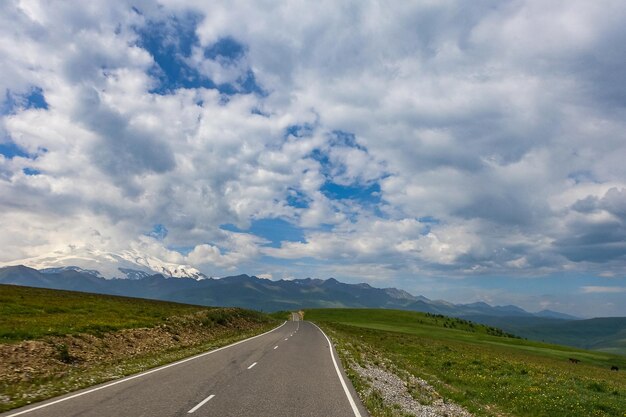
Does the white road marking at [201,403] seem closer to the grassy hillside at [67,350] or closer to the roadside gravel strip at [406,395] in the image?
the grassy hillside at [67,350]

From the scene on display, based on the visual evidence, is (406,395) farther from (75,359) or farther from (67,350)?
(67,350)

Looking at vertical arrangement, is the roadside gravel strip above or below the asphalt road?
below

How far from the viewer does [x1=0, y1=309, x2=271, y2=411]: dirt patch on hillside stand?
48.0 feet

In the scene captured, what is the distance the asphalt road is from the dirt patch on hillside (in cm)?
154

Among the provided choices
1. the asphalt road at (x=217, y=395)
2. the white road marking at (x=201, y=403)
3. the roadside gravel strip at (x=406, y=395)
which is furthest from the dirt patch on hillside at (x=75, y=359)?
the roadside gravel strip at (x=406, y=395)

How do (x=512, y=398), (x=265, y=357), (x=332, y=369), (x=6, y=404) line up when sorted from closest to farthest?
(x=6, y=404), (x=512, y=398), (x=332, y=369), (x=265, y=357)

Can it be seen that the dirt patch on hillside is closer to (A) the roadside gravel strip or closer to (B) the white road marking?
(B) the white road marking

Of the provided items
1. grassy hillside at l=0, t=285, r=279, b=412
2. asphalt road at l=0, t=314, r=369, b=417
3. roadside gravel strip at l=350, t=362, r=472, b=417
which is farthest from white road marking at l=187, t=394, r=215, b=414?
roadside gravel strip at l=350, t=362, r=472, b=417

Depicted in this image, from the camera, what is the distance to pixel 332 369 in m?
21.4

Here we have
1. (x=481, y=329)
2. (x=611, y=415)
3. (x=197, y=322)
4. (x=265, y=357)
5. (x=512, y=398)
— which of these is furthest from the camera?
(x=481, y=329)

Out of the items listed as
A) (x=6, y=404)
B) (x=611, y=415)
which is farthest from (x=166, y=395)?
(x=611, y=415)

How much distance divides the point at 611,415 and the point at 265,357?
56.3 ft

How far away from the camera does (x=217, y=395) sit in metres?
13.4

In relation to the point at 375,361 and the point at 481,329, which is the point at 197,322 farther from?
the point at 481,329
